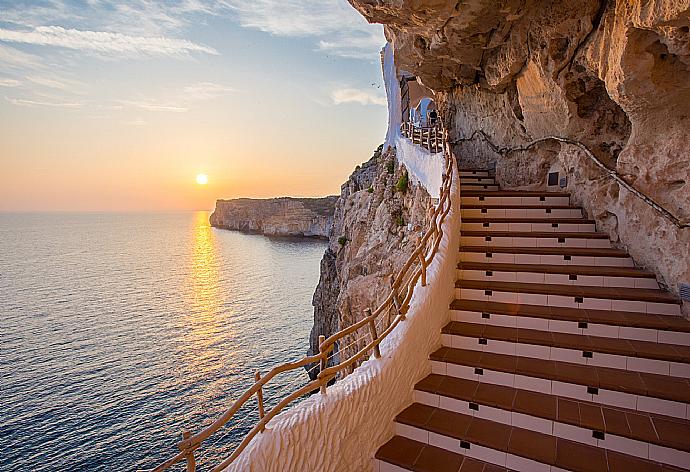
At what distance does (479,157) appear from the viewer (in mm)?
10750

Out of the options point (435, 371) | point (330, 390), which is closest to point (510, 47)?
point (435, 371)

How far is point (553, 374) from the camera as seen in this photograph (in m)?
3.64

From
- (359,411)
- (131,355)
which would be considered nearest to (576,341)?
(359,411)

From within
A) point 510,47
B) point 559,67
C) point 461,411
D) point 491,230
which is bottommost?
point 461,411

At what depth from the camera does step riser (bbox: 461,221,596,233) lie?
605 cm

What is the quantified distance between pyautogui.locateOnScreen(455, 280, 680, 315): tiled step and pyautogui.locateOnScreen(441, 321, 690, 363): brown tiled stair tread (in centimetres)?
50

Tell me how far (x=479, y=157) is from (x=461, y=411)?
8.58 meters

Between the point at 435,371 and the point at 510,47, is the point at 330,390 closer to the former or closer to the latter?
the point at 435,371

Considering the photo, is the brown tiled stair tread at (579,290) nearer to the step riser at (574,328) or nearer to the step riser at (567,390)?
the step riser at (574,328)

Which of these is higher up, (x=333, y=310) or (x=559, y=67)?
(x=559, y=67)

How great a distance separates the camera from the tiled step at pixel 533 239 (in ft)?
18.6

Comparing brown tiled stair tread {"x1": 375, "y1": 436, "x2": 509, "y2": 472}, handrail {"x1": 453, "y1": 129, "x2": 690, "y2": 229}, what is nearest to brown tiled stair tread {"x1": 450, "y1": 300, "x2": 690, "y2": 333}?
handrail {"x1": 453, "y1": 129, "x2": 690, "y2": 229}

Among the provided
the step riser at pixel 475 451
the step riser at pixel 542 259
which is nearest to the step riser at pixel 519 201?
the step riser at pixel 542 259

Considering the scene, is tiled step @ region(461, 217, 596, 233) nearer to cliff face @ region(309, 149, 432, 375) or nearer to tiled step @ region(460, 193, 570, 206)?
tiled step @ region(460, 193, 570, 206)
